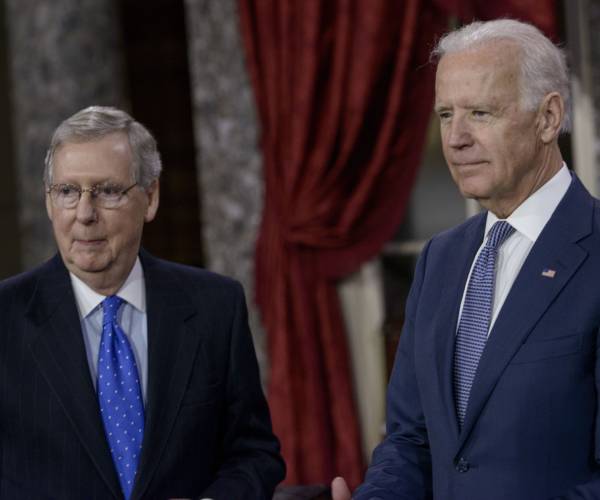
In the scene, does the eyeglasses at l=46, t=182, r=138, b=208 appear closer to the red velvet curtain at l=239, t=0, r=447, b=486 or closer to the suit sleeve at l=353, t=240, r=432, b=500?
the suit sleeve at l=353, t=240, r=432, b=500

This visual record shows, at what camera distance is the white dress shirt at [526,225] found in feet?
6.09

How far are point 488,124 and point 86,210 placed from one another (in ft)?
2.53

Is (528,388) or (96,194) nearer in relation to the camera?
(528,388)

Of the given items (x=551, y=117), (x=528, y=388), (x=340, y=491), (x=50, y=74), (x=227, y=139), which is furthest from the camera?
(x=50, y=74)

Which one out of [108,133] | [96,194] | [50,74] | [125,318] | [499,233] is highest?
[50,74]

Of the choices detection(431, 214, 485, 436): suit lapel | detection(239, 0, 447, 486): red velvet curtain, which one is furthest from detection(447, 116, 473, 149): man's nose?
detection(239, 0, 447, 486): red velvet curtain

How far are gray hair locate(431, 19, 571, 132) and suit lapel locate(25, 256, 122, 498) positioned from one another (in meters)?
0.88

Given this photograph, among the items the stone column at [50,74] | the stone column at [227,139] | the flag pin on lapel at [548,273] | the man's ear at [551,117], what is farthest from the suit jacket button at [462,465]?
the stone column at [50,74]

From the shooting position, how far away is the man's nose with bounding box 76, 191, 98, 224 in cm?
208

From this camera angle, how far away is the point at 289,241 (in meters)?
4.06

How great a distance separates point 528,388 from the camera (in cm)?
174

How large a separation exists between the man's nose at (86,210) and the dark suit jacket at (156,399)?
0.51ft

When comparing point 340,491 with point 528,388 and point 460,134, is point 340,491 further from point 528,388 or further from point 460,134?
point 460,134

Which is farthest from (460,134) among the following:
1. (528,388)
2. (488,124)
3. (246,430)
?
(246,430)
